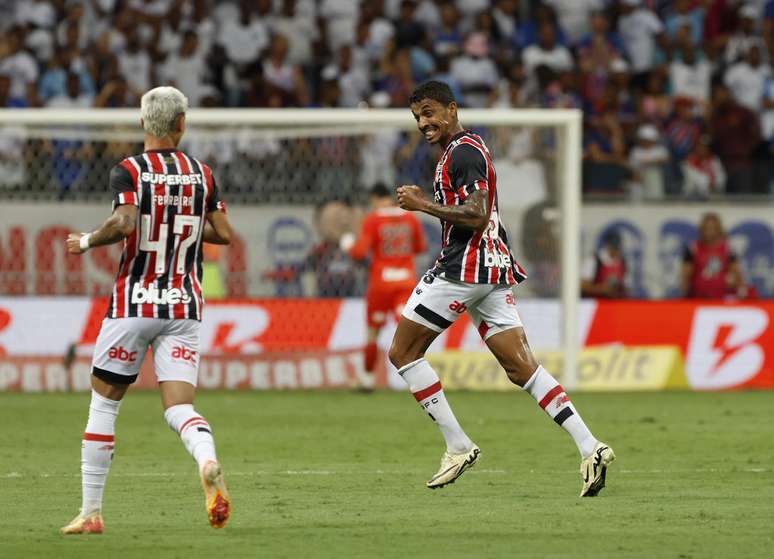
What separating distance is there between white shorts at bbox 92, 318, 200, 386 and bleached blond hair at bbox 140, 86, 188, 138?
2.98ft

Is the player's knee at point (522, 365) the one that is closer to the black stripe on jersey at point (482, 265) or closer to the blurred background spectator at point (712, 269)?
the black stripe on jersey at point (482, 265)

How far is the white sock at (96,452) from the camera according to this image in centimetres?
749

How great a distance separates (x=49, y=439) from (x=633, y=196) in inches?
378

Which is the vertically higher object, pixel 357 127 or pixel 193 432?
pixel 357 127

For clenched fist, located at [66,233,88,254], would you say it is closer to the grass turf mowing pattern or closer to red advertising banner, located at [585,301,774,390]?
the grass turf mowing pattern

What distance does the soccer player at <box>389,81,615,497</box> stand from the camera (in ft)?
29.5

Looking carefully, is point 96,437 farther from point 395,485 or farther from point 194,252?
point 395,485

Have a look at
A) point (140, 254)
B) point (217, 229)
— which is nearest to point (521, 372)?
point (217, 229)

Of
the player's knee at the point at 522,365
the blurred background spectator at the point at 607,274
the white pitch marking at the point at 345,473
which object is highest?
the player's knee at the point at 522,365

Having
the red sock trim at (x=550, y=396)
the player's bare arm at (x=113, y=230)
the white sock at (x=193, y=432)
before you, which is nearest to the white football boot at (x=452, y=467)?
the red sock trim at (x=550, y=396)

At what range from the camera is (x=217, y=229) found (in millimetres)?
7738

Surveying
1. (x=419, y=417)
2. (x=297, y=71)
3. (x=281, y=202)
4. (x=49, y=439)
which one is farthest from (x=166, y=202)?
(x=297, y=71)

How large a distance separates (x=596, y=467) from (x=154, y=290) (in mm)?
2796

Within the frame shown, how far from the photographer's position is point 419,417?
568 inches
